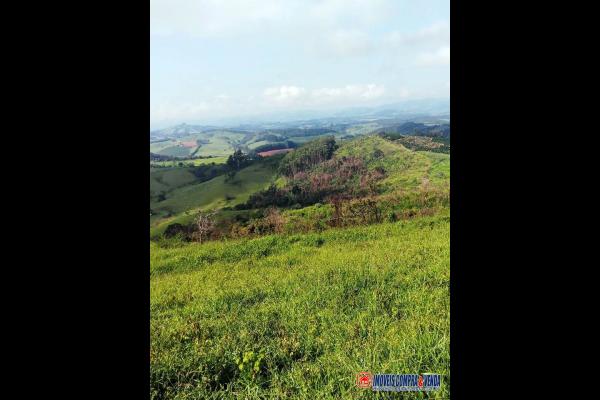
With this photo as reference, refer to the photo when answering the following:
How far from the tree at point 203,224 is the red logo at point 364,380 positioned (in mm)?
2885

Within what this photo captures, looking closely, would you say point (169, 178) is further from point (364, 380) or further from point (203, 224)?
point (364, 380)

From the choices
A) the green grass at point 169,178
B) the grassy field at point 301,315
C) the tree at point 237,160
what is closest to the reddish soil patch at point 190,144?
the green grass at point 169,178

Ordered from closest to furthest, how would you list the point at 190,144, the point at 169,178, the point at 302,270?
the point at 302,270, the point at 190,144, the point at 169,178

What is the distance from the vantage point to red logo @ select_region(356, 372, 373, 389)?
174cm

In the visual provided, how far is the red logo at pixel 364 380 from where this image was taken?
5.70ft

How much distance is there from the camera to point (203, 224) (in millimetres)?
4512

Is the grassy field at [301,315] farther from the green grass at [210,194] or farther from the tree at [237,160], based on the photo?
the tree at [237,160]

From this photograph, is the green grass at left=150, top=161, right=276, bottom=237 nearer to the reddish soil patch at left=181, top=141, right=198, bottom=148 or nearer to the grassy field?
the reddish soil patch at left=181, top=141, right=198, bottom=148

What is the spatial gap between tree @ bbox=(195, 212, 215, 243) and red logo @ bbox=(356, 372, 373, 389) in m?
2.88

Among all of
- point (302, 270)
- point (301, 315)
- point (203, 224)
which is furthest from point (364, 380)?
point (203, 224)

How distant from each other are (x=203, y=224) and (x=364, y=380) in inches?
122
